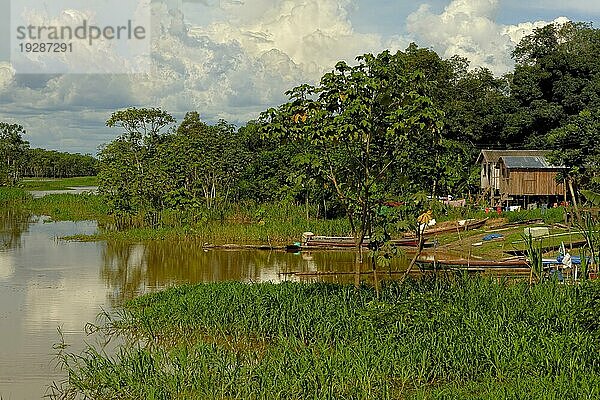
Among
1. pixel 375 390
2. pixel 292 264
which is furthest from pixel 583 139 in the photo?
pixel 375 390

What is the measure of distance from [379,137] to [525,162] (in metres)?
21.2

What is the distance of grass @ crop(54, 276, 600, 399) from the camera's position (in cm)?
720

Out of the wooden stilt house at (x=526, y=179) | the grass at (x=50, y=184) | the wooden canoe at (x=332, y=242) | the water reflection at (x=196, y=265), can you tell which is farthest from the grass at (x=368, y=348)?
the grass at (x=50, y=184)

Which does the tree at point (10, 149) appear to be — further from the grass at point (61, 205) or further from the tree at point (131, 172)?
the tree at point (131, 172)

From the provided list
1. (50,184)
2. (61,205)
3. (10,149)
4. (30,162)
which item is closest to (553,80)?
(61,205)

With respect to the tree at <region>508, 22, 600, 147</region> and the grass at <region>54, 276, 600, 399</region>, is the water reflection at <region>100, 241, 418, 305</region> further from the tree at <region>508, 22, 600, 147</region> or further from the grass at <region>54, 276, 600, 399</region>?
the tree at <region>508, 22, 600, 147</region>

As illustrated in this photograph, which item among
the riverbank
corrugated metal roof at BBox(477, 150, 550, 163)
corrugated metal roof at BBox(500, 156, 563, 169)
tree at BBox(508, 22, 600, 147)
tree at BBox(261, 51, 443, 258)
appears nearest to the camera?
tree at BBox(261, 51, 443, 258)

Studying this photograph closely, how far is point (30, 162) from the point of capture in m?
84.2

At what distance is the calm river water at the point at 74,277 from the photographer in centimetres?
1024

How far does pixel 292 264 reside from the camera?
65.1 feet

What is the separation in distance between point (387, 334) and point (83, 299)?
26.1 ft

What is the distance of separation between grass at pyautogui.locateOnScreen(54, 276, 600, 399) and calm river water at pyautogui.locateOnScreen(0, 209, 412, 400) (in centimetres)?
65

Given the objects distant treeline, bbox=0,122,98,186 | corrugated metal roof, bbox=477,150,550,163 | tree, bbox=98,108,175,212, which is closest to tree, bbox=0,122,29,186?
distant treeline, bbox=0,122,98,186

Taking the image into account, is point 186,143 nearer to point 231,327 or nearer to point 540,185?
point 540,185
